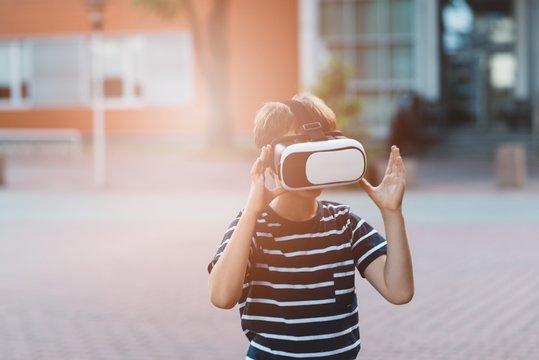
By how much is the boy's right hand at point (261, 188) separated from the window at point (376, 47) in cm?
2596

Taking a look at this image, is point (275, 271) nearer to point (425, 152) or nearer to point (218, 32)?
point (425, 152)

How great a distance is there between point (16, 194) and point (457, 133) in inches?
526

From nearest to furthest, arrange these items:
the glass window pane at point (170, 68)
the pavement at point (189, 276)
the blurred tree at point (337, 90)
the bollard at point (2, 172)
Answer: the pavement at point (189, 276), the blurred tree at point (337, 90), the bollard at point (2, 172), the glass window pane at point (170, 68)

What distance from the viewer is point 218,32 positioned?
27.4 meters

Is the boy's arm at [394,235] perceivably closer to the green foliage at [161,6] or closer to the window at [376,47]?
the green foliage at [161,6]

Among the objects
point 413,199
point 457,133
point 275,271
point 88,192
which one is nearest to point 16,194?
point 88,192

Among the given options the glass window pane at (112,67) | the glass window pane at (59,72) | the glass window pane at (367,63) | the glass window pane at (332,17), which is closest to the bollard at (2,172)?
the glass window pane at (367,63)

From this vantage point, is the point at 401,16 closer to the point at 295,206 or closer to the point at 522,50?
the point at 522,50

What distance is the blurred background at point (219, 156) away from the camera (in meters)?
6.65

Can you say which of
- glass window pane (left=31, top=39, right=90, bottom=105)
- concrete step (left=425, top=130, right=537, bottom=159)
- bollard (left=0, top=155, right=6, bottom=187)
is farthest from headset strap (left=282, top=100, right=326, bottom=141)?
glass window pane (left=31, top=39, right=90, bottom=105)

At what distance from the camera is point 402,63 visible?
92.6ft

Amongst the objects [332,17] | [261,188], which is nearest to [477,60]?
[332,17]

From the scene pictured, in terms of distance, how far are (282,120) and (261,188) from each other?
7.2 inches

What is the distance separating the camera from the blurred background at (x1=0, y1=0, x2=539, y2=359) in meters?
6.65
